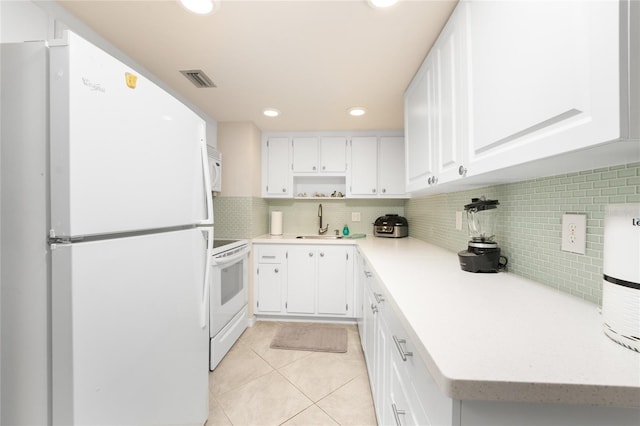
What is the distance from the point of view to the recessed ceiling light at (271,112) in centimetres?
254

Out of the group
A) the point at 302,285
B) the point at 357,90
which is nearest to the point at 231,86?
the point at 357,90

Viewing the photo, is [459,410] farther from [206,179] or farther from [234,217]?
[234,217]

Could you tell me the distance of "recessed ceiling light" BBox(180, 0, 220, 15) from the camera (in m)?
1.21

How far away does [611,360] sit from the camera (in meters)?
0.55

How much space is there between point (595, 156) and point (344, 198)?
268 cm

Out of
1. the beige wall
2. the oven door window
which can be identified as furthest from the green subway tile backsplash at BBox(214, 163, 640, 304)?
the beige wall

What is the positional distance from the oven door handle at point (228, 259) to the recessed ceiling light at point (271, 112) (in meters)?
1.40

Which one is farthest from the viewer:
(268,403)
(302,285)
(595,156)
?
(302,285)

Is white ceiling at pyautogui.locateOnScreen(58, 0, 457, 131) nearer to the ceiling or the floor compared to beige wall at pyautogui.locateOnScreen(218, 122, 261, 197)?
nearer to the ceiling

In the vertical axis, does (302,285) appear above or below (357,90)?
below

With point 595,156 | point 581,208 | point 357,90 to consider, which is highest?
point 357,90

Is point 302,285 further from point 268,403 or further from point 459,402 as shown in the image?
point 459,402

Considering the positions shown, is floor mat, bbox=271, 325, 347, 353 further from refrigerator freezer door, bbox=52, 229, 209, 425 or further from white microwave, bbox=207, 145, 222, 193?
white microwave, bbox=207, 145, 222, 193

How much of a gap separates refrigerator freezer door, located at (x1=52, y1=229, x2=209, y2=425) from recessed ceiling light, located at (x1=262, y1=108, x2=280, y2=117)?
1.65m
